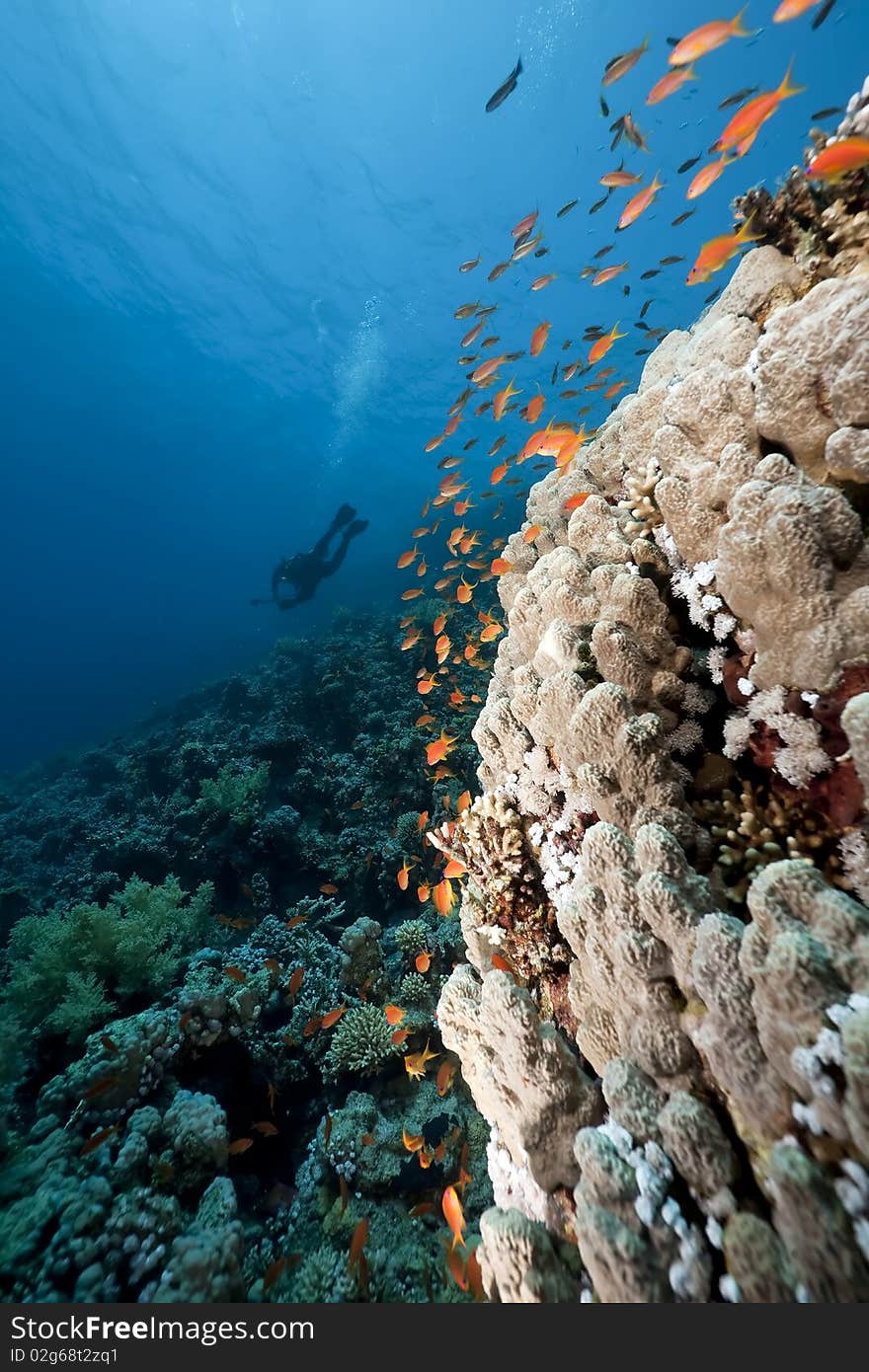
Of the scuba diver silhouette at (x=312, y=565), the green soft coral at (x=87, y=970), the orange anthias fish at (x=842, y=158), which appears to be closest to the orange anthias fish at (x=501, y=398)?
the orange anthias fish at (x=842, y=158)

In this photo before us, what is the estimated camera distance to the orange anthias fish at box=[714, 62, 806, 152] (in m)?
2.97

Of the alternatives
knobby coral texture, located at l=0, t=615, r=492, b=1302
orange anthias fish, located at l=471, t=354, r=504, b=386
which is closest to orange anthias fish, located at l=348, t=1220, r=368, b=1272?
knobby coral texture, located at l=0, t=615, r=492, b=1302

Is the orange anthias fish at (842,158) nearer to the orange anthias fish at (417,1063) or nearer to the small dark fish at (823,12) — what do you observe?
the small dark fish at (823,12)

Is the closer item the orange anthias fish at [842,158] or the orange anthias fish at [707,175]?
the orange anthias fish at [842,158]

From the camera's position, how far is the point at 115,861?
9.19 meters

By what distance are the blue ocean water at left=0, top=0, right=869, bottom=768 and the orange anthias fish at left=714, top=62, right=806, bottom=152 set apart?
13216mm

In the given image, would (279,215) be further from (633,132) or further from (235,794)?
(235,794)

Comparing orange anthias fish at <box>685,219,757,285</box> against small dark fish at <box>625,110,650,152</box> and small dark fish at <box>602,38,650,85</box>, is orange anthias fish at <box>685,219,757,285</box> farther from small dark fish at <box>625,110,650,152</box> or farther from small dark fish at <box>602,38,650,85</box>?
small dark fish at <box>625,110,650,152</box>

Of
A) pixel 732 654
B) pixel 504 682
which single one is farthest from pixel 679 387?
pixel 504 682

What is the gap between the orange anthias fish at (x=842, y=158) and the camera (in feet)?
7.07

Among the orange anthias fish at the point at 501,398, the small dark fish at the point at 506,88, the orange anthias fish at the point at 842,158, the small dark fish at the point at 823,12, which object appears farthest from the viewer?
the orange anthias fish at the point at 501,398

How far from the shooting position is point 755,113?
3066 millimetres

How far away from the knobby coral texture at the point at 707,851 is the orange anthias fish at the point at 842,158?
40cm

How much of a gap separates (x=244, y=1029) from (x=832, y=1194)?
15.9 feet
